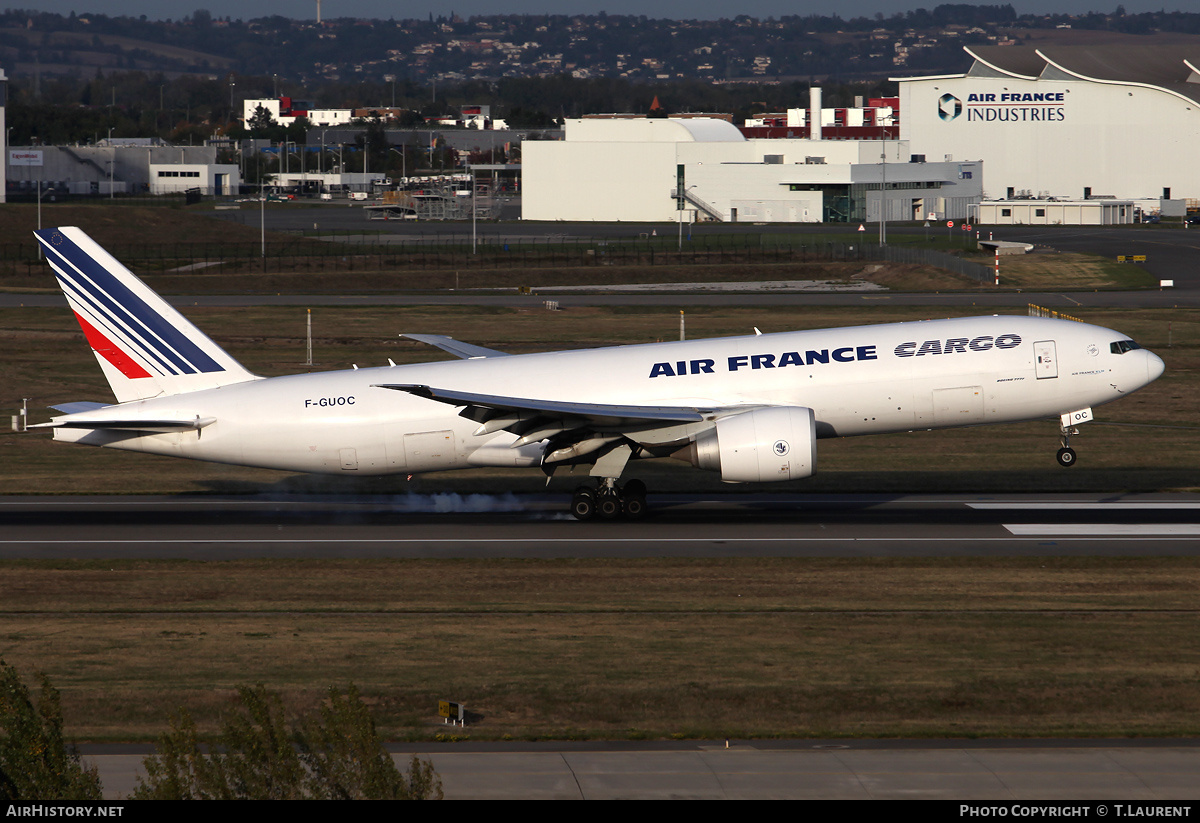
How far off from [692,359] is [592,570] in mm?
7284

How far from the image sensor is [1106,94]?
17162cm

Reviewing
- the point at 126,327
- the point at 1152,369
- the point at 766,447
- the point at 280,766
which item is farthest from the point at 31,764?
the point at 1152,369

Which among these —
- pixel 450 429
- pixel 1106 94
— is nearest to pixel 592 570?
pixel 450 429

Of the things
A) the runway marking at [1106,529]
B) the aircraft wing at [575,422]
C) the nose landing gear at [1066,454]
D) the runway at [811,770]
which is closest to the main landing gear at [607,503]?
the aircraft wing at [575,422]

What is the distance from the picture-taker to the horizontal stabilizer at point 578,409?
101ft

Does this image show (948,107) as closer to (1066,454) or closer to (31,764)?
(1066,454)

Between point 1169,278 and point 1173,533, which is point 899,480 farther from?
point 1169,278

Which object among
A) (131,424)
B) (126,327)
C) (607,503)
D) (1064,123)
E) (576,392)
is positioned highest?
(1064,123)

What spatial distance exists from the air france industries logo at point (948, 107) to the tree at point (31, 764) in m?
180

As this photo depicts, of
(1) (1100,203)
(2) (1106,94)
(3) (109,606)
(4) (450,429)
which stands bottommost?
(3) (109,606)

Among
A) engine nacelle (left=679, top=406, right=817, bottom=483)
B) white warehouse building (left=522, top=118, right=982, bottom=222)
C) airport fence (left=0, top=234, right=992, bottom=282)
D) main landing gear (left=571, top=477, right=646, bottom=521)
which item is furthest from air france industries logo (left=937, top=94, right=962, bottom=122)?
engine nacelle (left=679, top=406, right=817, bottom=483)

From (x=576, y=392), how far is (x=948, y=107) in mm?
158478

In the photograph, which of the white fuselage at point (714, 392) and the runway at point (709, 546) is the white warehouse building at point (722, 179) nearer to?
the runway at point (709, 546)

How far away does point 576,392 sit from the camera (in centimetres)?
3347
